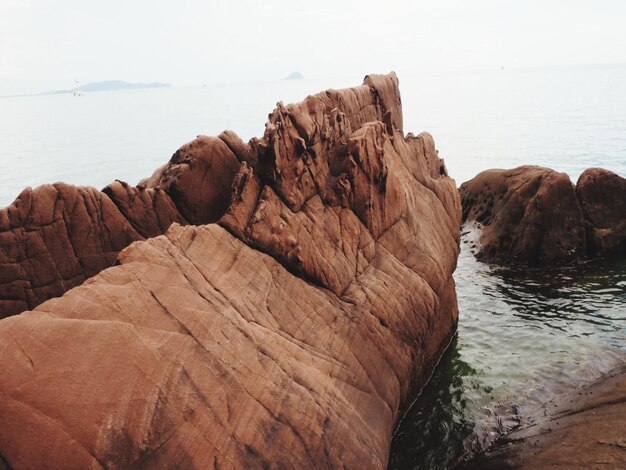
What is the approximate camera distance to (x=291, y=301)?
923 centimetres

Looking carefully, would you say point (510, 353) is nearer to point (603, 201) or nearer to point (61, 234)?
point (603, 201)

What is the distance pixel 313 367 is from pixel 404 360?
2939 millimetres

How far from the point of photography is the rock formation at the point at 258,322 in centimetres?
619

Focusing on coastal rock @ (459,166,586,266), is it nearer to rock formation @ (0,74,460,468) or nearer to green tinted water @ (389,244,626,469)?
green tinted water @ (389,244,626,469)

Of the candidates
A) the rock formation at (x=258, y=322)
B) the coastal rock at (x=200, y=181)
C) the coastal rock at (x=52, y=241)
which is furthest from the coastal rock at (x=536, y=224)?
the coastal rock at (x=52, y=241)

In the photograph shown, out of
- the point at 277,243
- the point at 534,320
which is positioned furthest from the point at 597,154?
the point at 277,243

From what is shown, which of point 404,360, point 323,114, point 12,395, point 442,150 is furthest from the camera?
point 442,150

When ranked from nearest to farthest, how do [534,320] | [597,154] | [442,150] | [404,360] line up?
[404,360] < [534,320] < [597,154] < [442,150]

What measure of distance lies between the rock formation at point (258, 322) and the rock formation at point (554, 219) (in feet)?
30.8

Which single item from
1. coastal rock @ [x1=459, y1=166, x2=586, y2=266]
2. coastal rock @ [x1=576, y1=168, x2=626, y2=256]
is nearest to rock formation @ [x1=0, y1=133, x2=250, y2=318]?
coastal rock @ [x1=459, y1=166, x2=586, y2=266]

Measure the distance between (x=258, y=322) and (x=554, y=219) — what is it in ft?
58.0

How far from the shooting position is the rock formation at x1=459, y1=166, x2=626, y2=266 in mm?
21406

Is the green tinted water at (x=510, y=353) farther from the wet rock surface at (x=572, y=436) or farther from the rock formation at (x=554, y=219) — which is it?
the rock formation at (x=554, y=219)

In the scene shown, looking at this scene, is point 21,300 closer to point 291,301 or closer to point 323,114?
point 291,301
